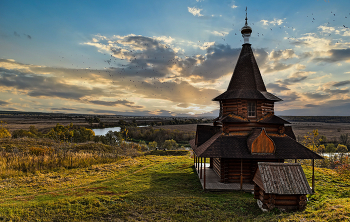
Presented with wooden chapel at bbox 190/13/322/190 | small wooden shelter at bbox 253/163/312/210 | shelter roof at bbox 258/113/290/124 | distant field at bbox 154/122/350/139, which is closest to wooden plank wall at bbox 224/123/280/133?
wooden chapel at bbox 190/13/322/190

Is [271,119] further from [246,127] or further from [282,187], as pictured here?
[282,187]

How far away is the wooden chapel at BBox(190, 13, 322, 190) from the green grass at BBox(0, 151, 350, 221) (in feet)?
8.12

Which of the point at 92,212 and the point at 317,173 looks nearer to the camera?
the point at 92,212

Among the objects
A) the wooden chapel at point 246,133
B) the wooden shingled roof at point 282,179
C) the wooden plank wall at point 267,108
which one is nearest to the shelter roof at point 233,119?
the wooden chapel at point 246,133

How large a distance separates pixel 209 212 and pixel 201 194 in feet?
10.9

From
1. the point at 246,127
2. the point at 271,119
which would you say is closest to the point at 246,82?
the point at 271,119

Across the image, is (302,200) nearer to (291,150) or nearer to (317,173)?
(291,150)

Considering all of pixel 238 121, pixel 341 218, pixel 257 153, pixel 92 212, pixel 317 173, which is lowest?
pixel 317 173

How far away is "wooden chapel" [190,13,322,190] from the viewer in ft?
42.5

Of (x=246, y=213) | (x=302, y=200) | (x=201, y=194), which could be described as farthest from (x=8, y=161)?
(x=302, y=200)

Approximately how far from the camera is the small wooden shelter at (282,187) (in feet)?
29.1

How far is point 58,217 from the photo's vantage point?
7.98 metres

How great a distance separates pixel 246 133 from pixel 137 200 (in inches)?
383

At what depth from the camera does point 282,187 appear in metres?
8.98
